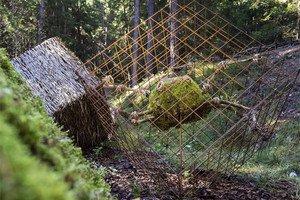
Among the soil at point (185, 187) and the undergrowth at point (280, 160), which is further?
the undergrowth at point (280, 160)

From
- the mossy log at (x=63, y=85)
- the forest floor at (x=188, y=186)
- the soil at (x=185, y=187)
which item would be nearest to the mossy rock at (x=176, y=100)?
the mossy log at (x=63, y=85)

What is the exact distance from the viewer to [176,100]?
5.82 metres

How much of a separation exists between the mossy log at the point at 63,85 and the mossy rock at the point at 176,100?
694 millimetres

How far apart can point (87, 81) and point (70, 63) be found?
452 millimetres

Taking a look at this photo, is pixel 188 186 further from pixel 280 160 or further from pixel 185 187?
pixel 280 160

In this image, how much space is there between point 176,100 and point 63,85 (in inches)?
59.2

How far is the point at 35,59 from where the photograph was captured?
563 centimetres

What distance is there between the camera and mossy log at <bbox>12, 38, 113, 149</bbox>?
5.36 m

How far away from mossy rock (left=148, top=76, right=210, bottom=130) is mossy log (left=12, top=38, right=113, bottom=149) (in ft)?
2.28

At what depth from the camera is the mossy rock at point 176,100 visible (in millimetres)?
5641

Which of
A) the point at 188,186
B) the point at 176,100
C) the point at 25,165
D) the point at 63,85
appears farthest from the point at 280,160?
the point at 25,165

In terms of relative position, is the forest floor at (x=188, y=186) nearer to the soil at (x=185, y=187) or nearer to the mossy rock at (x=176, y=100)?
the soil at (x=185, y=187)

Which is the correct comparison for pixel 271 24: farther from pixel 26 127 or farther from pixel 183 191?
pixel 26 127

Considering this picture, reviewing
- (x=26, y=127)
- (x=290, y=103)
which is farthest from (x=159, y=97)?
(x=290, y=103)
